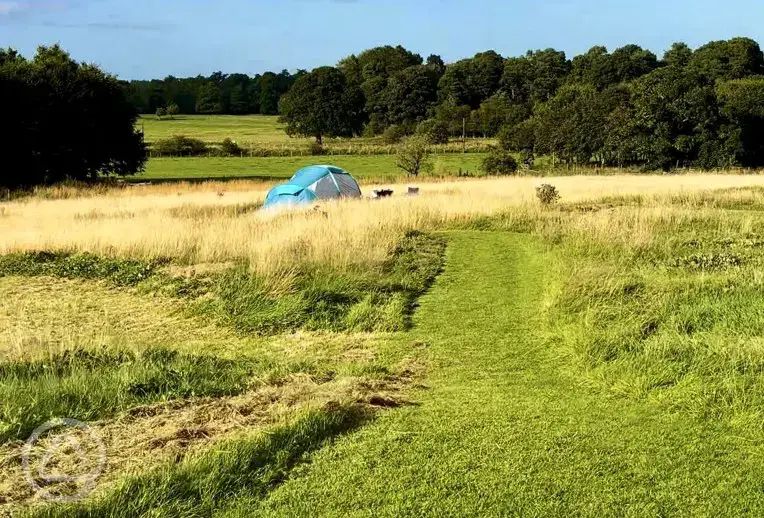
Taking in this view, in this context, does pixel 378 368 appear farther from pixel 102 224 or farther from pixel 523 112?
pixel 523 112

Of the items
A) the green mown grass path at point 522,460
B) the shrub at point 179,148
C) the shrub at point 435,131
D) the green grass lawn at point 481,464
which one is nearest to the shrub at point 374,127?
the shrub at point 435,131

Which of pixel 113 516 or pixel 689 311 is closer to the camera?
pixel 113 516

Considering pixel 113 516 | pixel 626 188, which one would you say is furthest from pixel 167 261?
pixel 626 188

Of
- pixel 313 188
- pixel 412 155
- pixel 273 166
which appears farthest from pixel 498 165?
pixel 313 188

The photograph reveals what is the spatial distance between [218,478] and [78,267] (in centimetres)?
956

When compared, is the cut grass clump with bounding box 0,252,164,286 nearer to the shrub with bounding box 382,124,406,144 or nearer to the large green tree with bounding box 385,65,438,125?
the shrub with bounding box 382,124,406,144

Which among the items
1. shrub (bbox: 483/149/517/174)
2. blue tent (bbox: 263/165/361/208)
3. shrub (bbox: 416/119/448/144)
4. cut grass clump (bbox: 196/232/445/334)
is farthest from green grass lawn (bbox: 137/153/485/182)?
A: cut grass clump (bbox: 196/232/445/334)

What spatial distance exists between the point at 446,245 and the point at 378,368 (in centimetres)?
794

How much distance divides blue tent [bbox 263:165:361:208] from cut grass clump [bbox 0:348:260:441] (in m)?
15.0

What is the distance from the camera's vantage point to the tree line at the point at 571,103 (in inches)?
2040

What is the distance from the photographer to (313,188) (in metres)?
Answer: 23.4

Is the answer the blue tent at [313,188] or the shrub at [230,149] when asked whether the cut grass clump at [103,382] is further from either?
the shrub at [230,149]

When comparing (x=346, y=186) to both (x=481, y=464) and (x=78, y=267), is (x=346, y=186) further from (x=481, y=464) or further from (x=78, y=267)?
(x=481, y=464)

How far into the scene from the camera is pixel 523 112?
3088 inches
